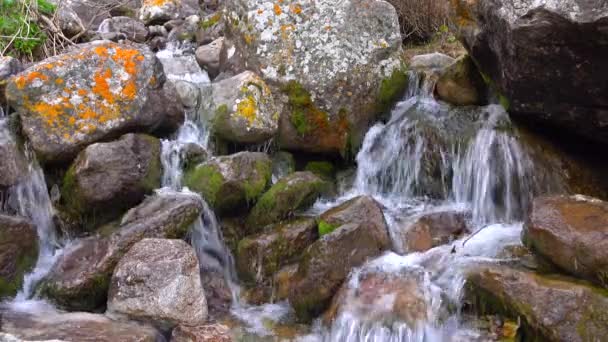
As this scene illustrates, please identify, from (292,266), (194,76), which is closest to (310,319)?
(292,266)

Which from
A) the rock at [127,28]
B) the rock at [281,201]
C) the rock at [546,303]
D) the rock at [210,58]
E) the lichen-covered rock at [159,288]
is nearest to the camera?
the rock at [546,303]

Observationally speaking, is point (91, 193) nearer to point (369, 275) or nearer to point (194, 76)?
point (369, 275)

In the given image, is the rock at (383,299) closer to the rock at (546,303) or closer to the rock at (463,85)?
the rock at (546,303)

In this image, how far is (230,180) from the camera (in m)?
5.45

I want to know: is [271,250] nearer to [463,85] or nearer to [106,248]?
[106,248]

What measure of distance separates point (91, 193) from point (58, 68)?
1.26m

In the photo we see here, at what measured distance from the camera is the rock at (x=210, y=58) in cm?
788

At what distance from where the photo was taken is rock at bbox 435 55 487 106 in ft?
20.6

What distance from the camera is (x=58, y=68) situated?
18.8 ft

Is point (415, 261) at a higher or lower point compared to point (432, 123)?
lower

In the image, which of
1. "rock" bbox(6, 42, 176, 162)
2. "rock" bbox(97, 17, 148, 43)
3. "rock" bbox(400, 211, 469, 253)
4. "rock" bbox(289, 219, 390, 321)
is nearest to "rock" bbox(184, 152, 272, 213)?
"rock" bbox(6, 42, 176, 162)

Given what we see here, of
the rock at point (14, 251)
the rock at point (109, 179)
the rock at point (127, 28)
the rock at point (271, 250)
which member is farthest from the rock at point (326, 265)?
the rock at point (127, 28)

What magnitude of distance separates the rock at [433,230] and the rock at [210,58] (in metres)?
3.40

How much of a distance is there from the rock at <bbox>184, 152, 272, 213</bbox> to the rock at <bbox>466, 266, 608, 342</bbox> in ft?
6.83
